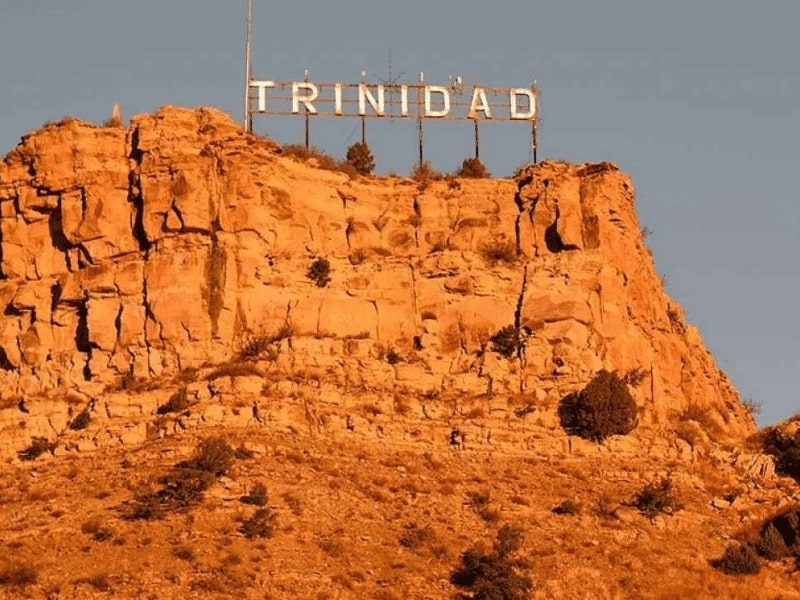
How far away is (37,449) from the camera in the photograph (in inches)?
2288

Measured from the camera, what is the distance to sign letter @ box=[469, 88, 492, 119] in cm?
7094

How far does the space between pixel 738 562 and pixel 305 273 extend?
16.2 meters

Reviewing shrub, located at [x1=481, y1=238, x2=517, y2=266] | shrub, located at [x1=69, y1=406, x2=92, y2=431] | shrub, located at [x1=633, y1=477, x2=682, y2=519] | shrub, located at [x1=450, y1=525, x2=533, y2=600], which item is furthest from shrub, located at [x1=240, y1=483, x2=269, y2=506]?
shrub, located at [x1=481, y1=238, x2=517, y2=266]

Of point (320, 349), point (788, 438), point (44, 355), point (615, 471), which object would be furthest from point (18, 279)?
point (788, 438)

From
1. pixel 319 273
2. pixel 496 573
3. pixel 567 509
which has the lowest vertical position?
pixel 496 573

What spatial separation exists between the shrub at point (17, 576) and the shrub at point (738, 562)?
59.1ft

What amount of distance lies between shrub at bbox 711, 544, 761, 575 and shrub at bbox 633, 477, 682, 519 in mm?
2197

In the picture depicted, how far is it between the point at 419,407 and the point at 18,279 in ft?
43.8

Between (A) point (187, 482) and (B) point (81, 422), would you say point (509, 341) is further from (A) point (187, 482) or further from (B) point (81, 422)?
(B) point (81, 422)

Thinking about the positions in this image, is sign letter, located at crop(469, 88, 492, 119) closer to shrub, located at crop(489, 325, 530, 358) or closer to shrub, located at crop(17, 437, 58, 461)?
shrub, located at crop(489, 325, 530, 358)

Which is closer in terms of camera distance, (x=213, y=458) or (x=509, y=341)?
(x=213, y=458)

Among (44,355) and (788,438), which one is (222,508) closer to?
(44,355)

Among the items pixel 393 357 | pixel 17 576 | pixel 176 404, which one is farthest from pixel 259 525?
pixel 393 357

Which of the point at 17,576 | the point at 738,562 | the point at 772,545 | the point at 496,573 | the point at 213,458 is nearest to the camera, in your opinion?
the point at 17,576
